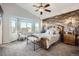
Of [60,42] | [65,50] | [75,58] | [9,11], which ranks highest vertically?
[9,11]

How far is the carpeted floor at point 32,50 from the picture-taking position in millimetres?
2422

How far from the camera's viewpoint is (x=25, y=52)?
244 centimetres

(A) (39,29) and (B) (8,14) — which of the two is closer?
(B) (8,14)

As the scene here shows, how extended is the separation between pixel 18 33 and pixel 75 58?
134 centimetres

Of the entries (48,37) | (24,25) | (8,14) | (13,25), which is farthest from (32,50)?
(8,14)

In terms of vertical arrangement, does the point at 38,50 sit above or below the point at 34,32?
below

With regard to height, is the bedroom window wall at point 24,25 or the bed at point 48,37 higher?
the bedroom window wall at point 24,25

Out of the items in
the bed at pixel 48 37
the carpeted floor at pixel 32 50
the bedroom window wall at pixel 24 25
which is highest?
the bedroom window wall at pixel 24 25

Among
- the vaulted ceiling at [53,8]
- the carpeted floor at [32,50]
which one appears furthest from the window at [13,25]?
the vaulted ceiling at [53,8]

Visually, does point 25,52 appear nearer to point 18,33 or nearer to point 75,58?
point 18,33

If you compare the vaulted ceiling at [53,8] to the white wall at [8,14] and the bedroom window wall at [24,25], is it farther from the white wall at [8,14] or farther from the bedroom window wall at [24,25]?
the bedroom window wall at [24,25]

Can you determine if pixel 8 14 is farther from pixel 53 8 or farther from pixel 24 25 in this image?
pixel 53 8

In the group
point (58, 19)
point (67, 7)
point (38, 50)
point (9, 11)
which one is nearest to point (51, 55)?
point (38, 50)

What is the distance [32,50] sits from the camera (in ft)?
8.01
